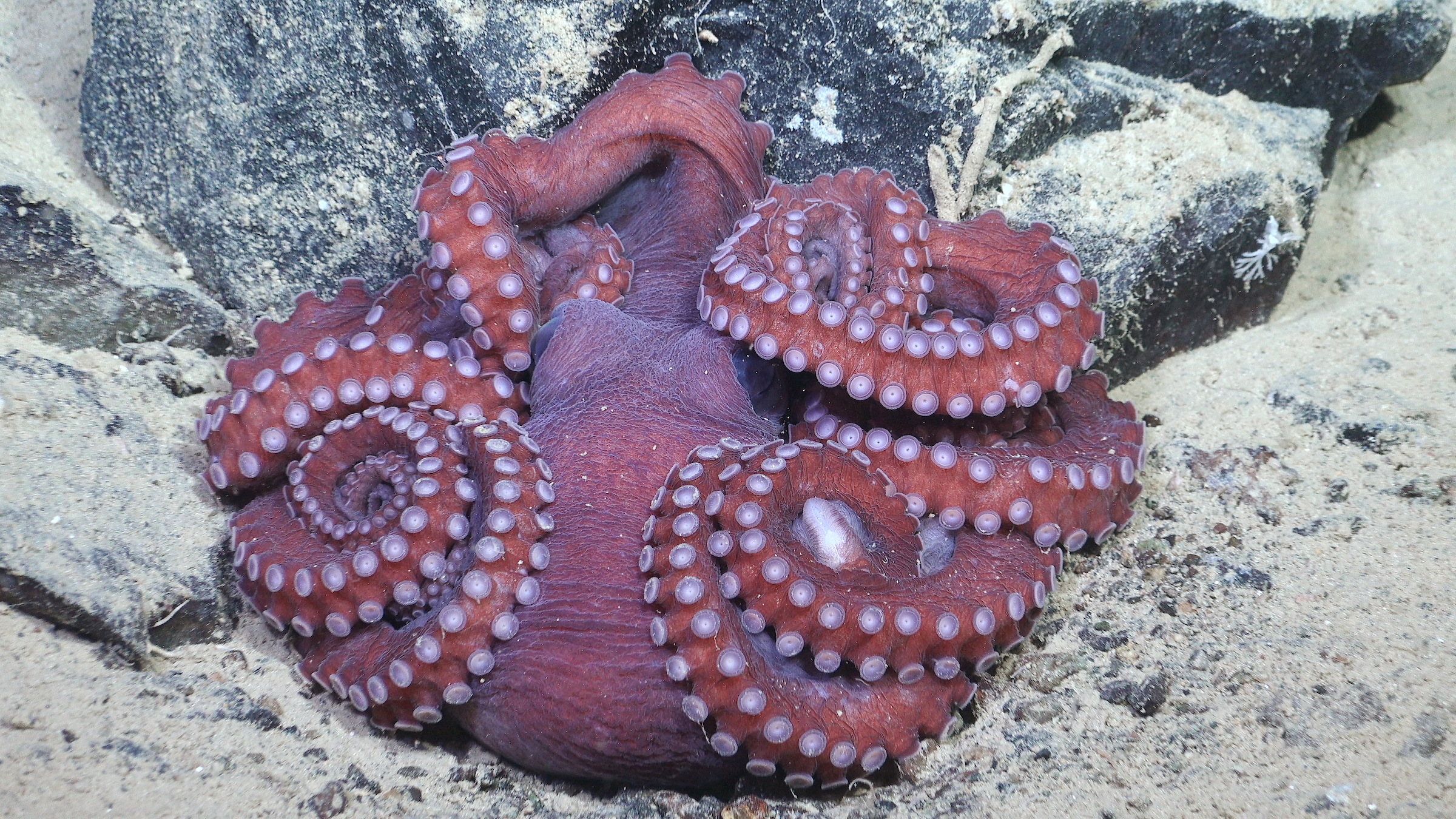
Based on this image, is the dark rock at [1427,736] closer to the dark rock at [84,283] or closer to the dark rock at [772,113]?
the dark rock at [772,113]

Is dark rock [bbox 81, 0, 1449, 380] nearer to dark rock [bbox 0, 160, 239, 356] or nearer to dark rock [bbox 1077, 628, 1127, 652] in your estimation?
dark rock [bbox 0, 160, 239, 356]

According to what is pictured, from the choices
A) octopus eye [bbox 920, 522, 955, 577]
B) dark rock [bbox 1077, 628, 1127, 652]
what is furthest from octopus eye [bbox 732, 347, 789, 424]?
dark rock [bbox 1077, 628, 1127, 652]

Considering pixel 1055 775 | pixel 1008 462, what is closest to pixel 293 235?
pixel 1008 462

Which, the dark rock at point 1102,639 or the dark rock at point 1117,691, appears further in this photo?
the dark rock at point 1102,639

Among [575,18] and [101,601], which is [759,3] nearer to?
[575,18]

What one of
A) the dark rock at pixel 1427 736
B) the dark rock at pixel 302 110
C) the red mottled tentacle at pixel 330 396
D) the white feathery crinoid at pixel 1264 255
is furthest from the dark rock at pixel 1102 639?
the dark rock at pixel 302 110

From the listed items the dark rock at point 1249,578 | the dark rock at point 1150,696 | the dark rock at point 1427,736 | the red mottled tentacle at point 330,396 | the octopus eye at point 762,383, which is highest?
the red mottled tentacle at point 330,396

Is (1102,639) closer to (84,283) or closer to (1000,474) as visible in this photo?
(1000,474)
